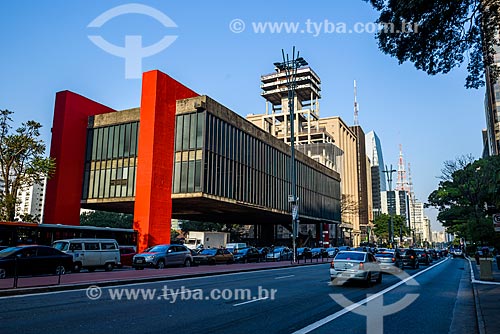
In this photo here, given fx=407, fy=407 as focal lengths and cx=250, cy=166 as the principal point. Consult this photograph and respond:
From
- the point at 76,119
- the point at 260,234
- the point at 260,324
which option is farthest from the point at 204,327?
the point at 260,234

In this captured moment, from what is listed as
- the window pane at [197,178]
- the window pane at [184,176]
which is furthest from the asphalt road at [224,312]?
the window pane at [184,176]

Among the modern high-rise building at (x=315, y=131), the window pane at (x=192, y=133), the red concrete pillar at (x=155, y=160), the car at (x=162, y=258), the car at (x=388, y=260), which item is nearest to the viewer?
the car at (x=388, y=260)

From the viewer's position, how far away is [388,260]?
86.4 ft

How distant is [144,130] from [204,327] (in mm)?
35695

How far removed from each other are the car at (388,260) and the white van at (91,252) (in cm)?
1679

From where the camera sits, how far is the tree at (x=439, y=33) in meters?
10.9

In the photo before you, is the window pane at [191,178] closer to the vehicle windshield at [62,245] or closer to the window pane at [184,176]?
the window pane at [184,176]

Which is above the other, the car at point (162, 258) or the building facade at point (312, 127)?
the building facade at point (312, 127)

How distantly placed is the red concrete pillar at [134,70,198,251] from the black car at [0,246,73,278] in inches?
743

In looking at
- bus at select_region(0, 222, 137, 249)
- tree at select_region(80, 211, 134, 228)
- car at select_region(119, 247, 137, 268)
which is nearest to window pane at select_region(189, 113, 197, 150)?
bus at select_region(0, 222, 137, 249)

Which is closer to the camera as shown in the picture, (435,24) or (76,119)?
(435,24)

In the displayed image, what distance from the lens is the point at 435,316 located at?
10266 millimetres

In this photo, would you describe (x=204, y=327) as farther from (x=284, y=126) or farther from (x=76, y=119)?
(x=284, y=126)

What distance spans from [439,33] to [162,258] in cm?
2118
